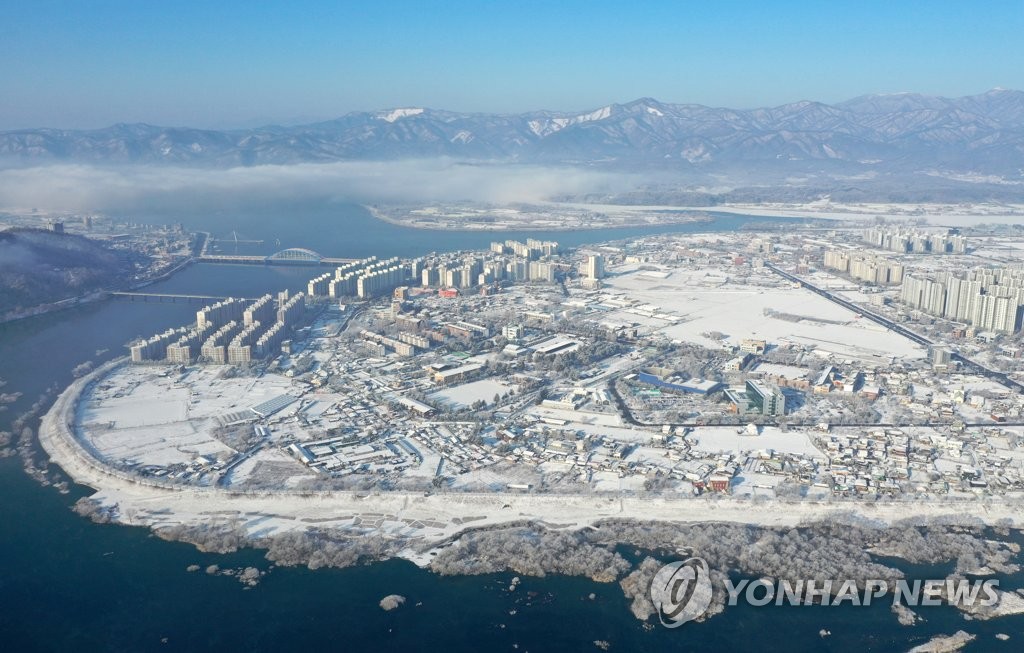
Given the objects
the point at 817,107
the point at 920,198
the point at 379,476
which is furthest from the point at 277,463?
the point at 817,107

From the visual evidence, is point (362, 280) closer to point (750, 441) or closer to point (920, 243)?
point (750, 441)

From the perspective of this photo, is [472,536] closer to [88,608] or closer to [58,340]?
[88,608]

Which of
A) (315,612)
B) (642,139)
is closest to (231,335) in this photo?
(315,612)

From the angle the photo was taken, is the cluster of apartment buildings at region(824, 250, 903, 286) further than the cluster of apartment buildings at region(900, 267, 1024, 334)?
Yes

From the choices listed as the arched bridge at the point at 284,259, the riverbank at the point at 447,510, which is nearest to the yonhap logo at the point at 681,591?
the riverbank at the point at 447,510

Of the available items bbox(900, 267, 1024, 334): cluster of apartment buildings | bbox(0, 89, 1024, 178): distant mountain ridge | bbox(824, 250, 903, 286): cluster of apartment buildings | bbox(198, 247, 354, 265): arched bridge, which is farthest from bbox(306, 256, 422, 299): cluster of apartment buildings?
bbox(0, 89, 1024, 178): distant mountain ridge

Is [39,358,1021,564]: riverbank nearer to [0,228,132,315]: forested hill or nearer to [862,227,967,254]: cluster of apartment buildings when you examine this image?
[0,228,132,315]: forested hill

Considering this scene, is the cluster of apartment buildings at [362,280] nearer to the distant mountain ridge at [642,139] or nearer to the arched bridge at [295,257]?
the arched bridge at [295,257]
